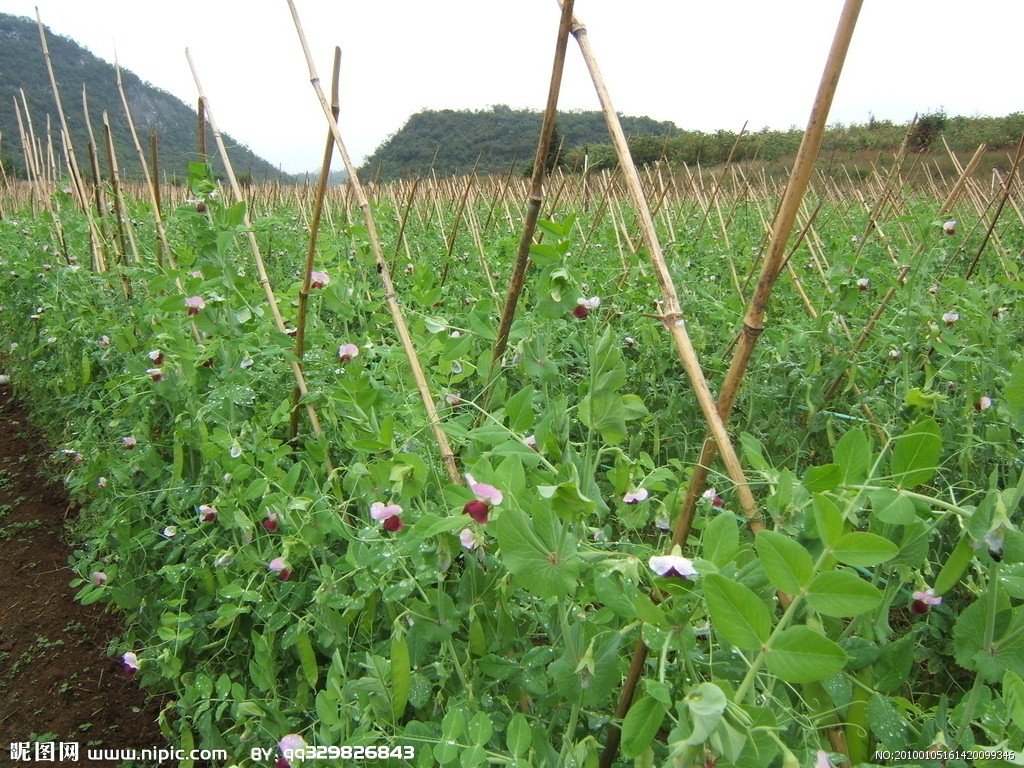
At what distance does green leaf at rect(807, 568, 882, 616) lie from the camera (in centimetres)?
48

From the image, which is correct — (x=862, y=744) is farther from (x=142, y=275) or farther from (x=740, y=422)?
(x=142, y=275)

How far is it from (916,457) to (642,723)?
35cm

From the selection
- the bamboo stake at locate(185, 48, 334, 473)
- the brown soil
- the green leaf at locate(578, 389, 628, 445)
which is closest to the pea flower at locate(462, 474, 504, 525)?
the green leaf at locate(578, 389, 628, 445)

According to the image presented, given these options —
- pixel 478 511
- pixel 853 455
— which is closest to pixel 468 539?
pixel 478 511

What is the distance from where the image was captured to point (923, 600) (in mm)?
732

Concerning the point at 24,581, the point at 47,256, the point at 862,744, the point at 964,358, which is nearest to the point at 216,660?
the point at 24,581

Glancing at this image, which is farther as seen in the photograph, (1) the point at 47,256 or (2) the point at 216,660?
(1) the point at 47,256

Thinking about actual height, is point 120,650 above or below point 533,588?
below

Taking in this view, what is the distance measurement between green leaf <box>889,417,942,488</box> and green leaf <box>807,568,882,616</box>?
5.6 inches

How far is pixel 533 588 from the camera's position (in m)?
0.58

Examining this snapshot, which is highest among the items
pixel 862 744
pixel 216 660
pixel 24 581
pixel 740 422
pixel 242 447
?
pixel 242 447

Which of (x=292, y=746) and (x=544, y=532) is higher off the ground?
(x=544, y=532)

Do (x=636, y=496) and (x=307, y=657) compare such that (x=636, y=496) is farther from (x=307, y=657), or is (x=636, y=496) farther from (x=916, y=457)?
(x=307, y=657)

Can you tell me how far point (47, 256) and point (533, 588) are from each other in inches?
174
